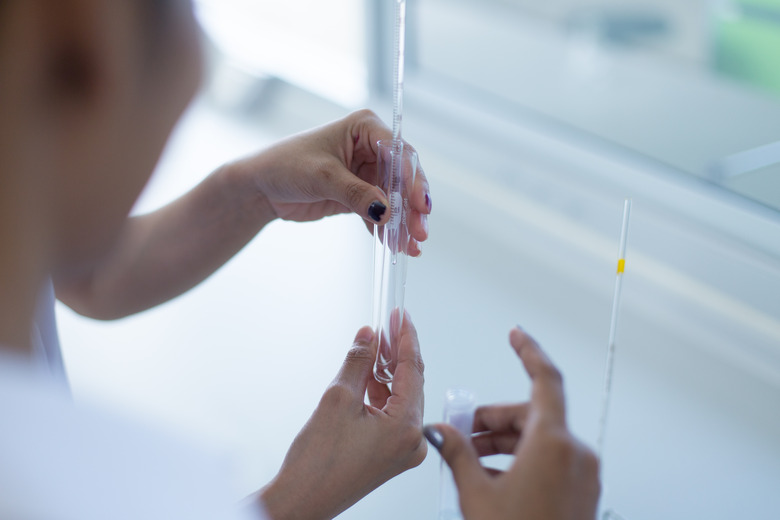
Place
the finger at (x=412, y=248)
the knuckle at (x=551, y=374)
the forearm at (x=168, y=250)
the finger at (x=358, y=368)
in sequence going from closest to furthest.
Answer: the knuckle at (x=551, y=374) → the finger at (x=358, y=368) → the finger at (x=412, y=248) → the forearm at (x=168, y=250)

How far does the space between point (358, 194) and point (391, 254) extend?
7 cm

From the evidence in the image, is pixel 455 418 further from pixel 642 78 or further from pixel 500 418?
pixel 642 78

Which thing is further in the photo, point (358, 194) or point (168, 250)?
point (168, 250)

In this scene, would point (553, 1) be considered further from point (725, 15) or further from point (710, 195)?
point (710, 195)

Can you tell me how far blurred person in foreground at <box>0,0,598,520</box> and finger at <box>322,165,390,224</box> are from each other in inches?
4.9

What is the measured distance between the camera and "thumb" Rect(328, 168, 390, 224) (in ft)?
2.14

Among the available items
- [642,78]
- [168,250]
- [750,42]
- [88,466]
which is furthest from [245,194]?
[750,42]

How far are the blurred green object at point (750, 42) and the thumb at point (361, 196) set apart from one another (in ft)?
5.60

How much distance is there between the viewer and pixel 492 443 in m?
0.58

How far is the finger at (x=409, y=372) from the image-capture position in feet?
1.99

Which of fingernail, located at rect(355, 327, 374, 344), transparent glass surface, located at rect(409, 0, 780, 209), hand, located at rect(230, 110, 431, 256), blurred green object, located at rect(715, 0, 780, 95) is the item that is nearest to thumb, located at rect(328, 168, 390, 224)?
hand, located at rect(230, 110, 431, 256)

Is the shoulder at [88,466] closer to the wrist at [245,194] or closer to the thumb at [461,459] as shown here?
the thumb at [461,459]

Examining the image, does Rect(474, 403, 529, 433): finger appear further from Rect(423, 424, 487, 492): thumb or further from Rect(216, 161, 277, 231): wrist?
Rect(216, 161, 277, 231): wrist

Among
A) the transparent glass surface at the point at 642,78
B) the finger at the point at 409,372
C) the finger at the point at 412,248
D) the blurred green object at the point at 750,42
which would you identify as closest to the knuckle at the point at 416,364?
the finger at the point at 409,372
